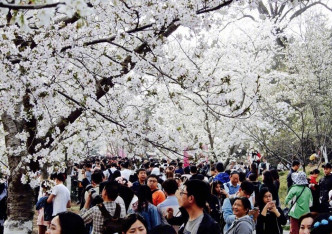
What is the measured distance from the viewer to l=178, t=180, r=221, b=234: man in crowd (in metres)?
4.73

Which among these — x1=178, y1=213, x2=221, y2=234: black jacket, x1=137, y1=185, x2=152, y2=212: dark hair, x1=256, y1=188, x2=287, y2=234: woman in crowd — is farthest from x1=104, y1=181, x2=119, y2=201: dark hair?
x1=256, y1=188, x2=287, y2=234: woman in crowd

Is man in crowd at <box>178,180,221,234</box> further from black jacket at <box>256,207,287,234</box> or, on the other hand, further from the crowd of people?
black jacket at <box>256,207,287,234</box>

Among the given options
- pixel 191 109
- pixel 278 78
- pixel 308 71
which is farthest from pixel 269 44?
pixel 308 71

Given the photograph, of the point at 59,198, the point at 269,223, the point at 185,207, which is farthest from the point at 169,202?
the point at 59,198

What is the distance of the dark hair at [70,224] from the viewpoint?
391 centimetres

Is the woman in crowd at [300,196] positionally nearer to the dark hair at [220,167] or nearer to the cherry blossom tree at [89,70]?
the dark hair at [220,167]

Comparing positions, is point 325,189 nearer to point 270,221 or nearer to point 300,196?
point 300,196

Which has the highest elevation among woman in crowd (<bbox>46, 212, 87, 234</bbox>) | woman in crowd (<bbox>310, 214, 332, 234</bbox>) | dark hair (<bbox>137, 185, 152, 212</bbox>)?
dark hair (<bbox>137, 185, 152, 212</bbox>)

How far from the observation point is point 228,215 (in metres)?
7.12

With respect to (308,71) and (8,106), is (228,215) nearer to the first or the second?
(8,106)

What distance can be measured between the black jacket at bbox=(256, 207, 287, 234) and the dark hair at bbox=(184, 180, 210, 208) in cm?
290

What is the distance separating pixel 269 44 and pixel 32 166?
19.6 metres

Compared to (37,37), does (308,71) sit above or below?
above

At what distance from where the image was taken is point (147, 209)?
289 inches
